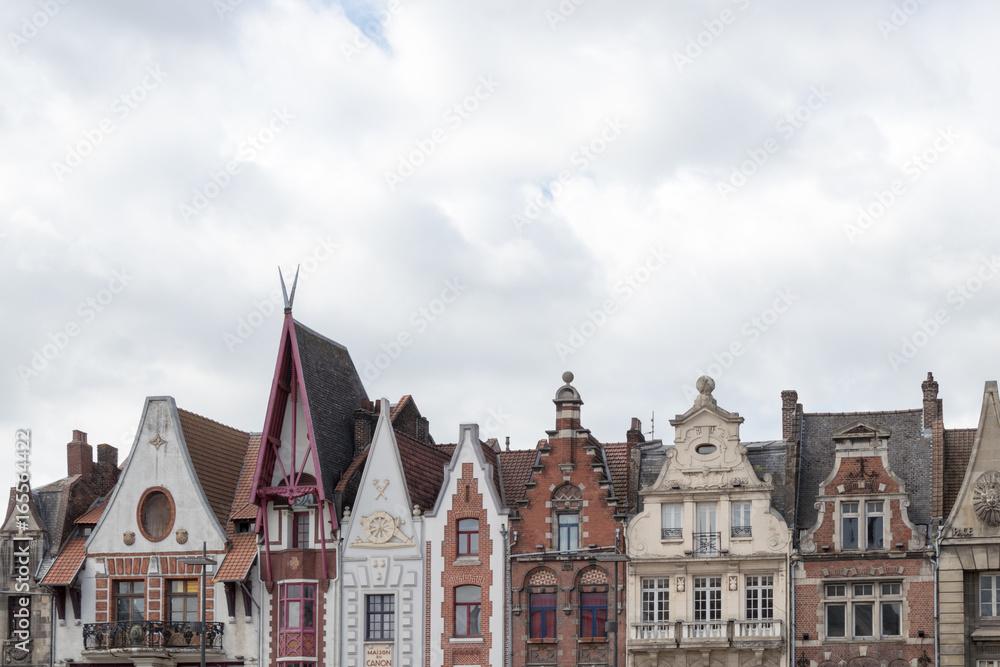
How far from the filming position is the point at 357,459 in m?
68.9

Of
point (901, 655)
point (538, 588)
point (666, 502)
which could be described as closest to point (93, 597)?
point (538, 588)

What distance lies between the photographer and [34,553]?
70.5m

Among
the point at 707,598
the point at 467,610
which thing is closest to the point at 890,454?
the point at 707,598

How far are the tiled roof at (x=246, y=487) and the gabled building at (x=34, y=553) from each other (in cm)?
620

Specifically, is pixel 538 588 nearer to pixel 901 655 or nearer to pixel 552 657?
pixel 552 657

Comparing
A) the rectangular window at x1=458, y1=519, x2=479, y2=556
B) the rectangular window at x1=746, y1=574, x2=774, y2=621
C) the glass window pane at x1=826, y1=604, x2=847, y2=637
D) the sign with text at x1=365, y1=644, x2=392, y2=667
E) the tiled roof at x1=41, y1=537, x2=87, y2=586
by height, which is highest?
the rectangular window at x1=458, y1=519, x2=479, y2=556

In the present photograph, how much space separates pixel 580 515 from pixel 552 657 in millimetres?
5017

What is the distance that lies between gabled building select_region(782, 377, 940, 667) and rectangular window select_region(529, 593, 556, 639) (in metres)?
8.55

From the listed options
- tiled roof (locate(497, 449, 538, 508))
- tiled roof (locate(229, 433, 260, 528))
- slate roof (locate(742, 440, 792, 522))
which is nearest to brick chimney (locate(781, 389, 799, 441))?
slate roof (locate(742, 440, 792, 522))

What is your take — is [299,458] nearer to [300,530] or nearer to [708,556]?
[300,530]

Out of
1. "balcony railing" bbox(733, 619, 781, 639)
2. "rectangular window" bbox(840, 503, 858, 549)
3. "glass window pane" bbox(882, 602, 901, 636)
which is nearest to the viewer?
"glass window pane" bbox(882, 602, 901, 636)

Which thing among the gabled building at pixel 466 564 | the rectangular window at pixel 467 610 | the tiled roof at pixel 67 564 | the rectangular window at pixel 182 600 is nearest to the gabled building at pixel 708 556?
the gabled building at pixel 466 564

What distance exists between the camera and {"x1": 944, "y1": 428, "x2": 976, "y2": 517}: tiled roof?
61.2 meters

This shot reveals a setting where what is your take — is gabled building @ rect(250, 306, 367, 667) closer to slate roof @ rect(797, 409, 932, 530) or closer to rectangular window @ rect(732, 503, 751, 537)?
rectangular window @ rect(732, 503, 751, 537)
